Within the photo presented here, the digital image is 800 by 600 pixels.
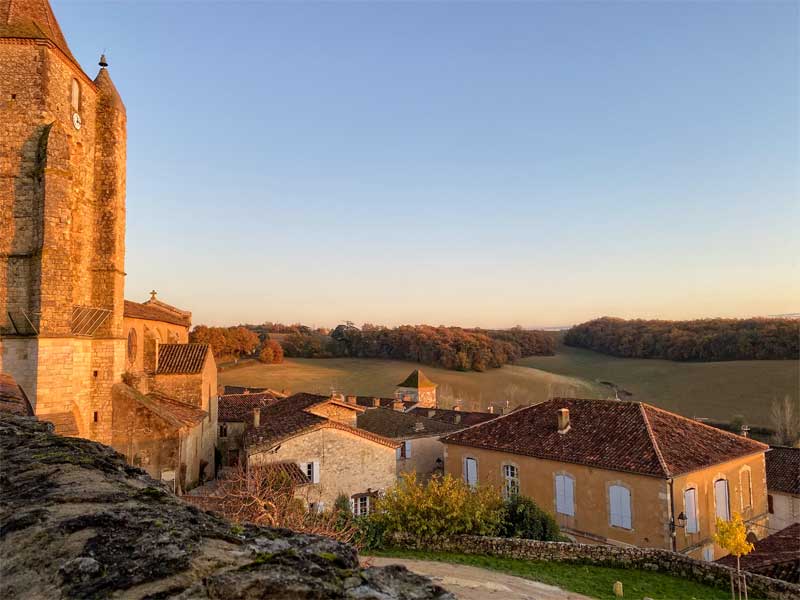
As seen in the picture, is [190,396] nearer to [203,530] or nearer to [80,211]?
[80,211]

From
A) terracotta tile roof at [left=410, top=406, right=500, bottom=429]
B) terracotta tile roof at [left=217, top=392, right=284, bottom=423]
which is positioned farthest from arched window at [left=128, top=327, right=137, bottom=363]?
terracotta tile roof at [left=410, top=406, right=500, bottom=429]

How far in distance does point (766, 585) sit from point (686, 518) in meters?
6.77

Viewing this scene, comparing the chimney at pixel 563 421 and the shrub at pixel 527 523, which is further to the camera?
the chimney at pixel 563 421

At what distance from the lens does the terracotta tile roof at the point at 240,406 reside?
3522cm

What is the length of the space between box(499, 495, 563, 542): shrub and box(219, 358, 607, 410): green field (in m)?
47.1

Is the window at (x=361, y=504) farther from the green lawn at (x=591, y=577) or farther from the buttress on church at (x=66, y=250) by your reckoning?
the green lawn at (x=591, y=577)

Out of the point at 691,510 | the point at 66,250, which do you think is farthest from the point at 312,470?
the point at 691,510

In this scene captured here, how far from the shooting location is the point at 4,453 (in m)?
3.37

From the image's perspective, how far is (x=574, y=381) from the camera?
80000 mm

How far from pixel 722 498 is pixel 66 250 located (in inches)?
981

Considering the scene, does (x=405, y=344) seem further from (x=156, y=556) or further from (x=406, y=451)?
(x=156, y=556)

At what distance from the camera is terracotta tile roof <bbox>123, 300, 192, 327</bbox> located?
24.3 metres

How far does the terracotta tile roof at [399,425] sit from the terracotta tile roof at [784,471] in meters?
16.8

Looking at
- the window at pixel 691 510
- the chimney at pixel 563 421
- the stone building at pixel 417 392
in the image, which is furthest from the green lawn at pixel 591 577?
the stone building at pixel 417 392
